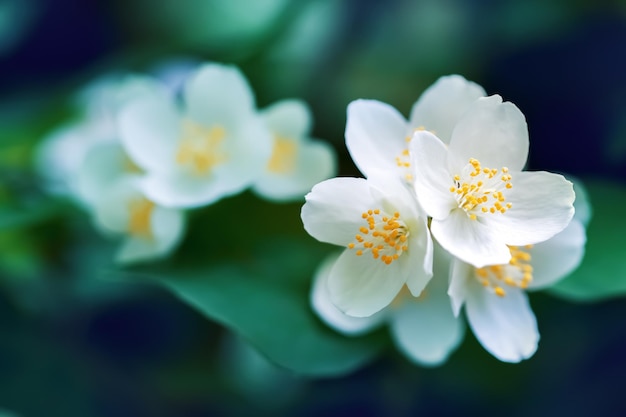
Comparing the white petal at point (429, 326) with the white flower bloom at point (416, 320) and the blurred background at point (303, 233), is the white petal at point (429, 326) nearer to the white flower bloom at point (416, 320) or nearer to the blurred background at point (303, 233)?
the white flower bloom at point (416, 320)

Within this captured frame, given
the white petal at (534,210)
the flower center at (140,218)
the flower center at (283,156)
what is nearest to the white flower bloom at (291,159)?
the flower center at (283,156)

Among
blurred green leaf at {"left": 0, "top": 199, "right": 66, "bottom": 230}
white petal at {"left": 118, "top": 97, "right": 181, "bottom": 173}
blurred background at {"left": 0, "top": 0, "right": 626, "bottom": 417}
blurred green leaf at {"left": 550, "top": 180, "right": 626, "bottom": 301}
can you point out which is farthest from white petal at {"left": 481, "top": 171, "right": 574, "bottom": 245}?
blurred green leaf at {"left": 0, "top": 199, "right": 66, "bottom": 230}

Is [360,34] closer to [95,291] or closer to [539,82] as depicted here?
[539,82]

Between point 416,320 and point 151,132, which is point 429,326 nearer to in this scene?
point 416,320

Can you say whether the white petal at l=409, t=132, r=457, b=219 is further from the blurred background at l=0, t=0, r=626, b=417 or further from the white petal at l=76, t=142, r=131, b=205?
the white petal at l=76, t=142, r=131, b=205

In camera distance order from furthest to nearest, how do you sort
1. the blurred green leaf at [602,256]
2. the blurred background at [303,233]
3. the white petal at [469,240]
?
the blurred background at [303,233] → the blurred green leaf at [602,256] → the white petal at [469,240]
